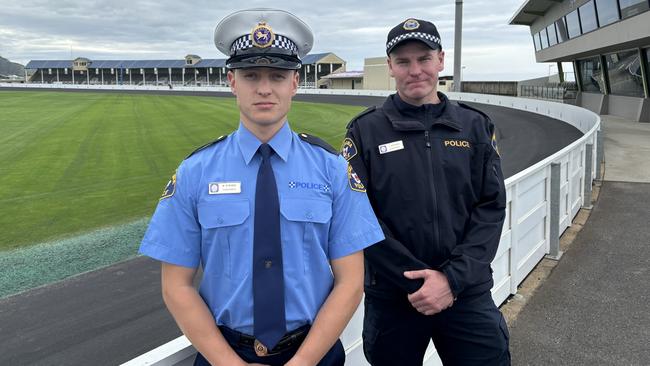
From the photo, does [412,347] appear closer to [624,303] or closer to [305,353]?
[305,353]

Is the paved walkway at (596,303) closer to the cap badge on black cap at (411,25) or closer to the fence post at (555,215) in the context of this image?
the fence post at (555,215)

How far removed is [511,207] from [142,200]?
7.16 meters

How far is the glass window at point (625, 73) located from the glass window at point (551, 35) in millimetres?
6891

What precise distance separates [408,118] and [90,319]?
11.9ft

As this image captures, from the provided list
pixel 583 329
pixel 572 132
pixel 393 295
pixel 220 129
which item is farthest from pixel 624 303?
pixel 220 129

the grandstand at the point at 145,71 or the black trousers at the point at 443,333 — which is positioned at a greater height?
the grandstand at the point at 145,71

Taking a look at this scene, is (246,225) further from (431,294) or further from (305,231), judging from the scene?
(431,294)

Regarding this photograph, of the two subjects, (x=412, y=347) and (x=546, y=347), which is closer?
(x=412, y=347)

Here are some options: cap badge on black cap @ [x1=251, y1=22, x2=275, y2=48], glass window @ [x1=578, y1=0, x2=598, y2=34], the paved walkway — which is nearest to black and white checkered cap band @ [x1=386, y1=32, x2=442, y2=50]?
cap badge on black cap @ [x1=251, y1=22, x2=275, y2=48]

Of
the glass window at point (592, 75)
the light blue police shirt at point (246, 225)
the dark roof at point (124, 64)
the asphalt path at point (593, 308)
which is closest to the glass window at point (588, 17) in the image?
the glass window at point (592, 75)

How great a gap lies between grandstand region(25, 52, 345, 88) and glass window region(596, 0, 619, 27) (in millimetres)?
67474

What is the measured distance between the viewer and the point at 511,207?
425 centimetres

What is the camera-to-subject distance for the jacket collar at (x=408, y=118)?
2379mm

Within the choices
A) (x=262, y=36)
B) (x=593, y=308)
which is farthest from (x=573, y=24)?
(x=262, y=36)
